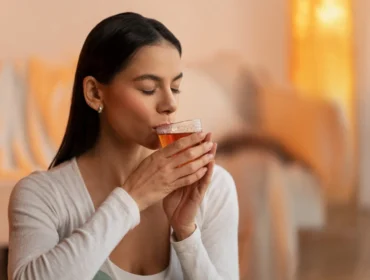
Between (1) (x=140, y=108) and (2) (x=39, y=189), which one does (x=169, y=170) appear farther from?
(2) (x=39, y=189)

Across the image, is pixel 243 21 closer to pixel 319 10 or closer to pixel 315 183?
pixel 319 10

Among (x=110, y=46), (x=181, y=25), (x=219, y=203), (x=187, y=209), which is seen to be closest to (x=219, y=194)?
(x=219, y=203)

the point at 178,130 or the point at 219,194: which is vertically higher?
the point at 178,130

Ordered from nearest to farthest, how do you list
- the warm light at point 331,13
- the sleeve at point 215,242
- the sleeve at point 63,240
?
1. the sleeve at point 63,240
2. the sleeve at point 215,242
3. the warm light at point 331,13

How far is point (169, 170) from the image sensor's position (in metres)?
0.92

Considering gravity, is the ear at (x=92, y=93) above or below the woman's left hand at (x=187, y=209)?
above

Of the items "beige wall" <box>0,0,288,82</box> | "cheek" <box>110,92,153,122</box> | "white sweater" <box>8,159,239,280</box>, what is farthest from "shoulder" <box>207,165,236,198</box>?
"beige wall" <box>0,0,288,82</box>

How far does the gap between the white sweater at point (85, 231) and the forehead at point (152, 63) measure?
0.64 ft

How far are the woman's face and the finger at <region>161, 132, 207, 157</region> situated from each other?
0.22ft

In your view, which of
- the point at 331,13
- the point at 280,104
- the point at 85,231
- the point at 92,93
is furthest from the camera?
the point at 280,104

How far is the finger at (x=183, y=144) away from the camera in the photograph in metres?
0.91

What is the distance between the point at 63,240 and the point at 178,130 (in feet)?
0.80

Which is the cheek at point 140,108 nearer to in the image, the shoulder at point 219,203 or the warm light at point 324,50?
the shoulder at point 219,203

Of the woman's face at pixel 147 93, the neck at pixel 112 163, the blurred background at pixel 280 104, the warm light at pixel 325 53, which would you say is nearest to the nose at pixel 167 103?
the woman's face at pixel 147 93
